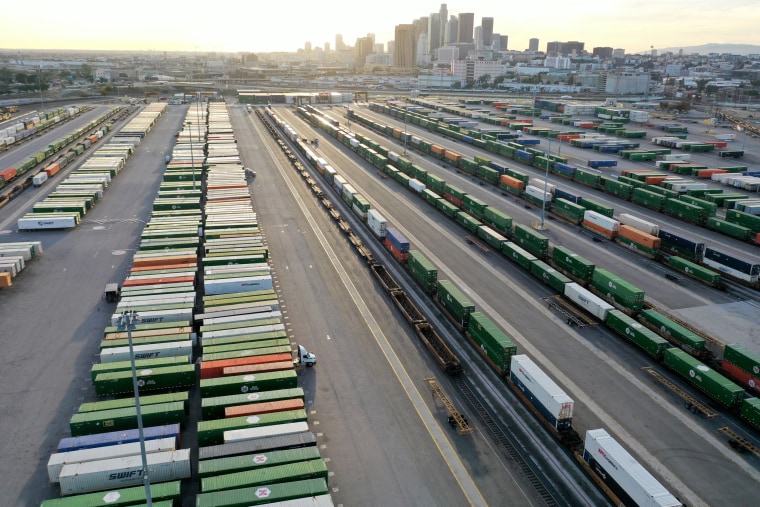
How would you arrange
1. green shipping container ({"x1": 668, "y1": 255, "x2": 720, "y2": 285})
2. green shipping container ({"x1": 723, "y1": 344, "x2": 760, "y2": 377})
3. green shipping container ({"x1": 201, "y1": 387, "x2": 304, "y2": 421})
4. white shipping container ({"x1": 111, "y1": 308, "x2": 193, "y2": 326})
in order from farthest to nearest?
green shipping container ({"x1": 668, "y1": 255, "x2": 720, "y2": 285}) → white shipping container ({"x1": 111, "y1": 308, "x2": 193, "y2": 326}) → green shipping container ({"x1": 723, "y1": 344, "x2": 760, "y2": 377}) → green shipping container ({"x1": 201, "y1": 387, "x2": 304, "y2": 421})

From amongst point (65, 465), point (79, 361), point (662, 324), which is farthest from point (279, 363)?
point (662, 324)

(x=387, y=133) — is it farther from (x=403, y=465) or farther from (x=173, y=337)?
(x=403, y=465)

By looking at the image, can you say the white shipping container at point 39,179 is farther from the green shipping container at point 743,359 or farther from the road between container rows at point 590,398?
the green shipping container at point 743,359

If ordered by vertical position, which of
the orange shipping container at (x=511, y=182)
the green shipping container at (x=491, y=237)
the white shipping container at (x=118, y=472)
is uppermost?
the orange shipping container at (x=511, y=182)

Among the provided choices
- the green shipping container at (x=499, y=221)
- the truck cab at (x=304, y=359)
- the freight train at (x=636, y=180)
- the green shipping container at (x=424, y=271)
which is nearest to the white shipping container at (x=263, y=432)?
the truck cab at (x=304, y=359)

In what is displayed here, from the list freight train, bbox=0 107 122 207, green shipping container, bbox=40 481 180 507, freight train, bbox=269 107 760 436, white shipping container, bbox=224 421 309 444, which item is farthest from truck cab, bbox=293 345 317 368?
freight train, bbox=0 107 122 207

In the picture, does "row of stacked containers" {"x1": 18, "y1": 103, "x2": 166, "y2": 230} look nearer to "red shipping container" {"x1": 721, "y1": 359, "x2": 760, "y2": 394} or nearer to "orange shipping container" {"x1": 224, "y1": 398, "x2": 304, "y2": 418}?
"orange shipping container" {"x1": 224, "y1": 398, "x2": 304, "y2": 418}
